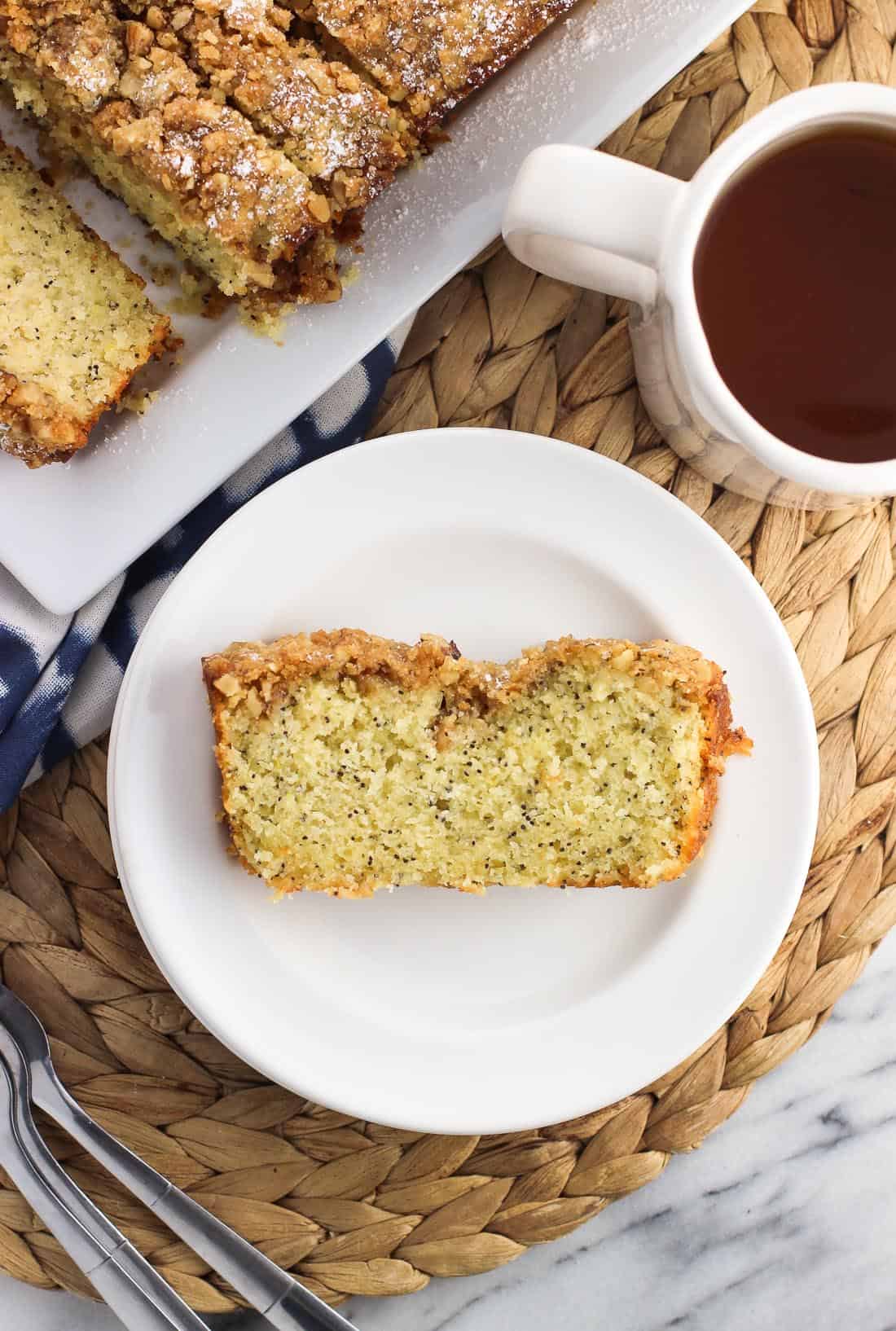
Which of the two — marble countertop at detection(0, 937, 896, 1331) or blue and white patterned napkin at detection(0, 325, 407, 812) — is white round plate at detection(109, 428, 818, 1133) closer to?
blue and white patterned napkin at detection(0, 325, 407, 812)

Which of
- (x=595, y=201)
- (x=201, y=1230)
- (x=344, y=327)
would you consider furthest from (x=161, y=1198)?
(x=595, y=201)

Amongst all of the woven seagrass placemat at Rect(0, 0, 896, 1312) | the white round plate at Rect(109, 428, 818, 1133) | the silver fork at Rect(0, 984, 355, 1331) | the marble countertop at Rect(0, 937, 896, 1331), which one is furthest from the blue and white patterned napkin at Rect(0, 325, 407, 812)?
the marble countertop at Rect(0, 937, 896, 1331)

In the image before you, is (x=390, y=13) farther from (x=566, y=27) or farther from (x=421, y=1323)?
(x=421, y=1323)

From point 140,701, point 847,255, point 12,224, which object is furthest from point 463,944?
point 12,224

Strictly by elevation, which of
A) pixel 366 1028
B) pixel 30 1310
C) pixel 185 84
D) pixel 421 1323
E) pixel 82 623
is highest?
pixel 185 84

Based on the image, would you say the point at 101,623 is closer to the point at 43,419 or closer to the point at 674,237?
the point at 43,419
